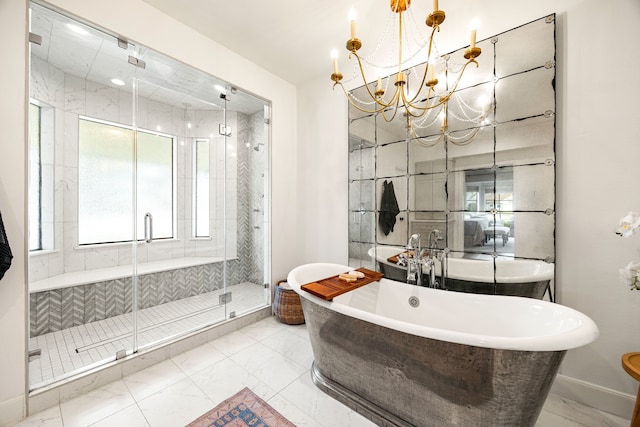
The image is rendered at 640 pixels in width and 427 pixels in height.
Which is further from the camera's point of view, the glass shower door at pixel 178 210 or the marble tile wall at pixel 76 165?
the glass shower door at pixel 178 210

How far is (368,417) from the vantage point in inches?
57.6

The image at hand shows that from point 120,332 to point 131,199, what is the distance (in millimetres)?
1343

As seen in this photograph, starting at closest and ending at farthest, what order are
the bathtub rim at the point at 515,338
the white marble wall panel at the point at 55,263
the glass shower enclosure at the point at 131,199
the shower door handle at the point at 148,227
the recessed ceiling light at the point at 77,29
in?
the bathtub rim at the point at 515,338
the recessed ceiling light at the point at 77,29
the glass shower enclosure at the point at 131,199
the white marble wall panel at the point at 55,263
the shower door handle at the point at 148,227

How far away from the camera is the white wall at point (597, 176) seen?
1438mm

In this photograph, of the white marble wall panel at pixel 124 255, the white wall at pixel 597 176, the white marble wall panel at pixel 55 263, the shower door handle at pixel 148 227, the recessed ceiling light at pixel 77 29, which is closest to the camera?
the white wall at pixel 597 176

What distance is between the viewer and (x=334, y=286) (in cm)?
184

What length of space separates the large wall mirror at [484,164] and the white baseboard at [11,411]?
269cm

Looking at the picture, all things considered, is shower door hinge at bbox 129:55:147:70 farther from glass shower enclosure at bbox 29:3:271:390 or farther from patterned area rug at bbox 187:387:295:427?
patterned area rug at bbox 187:387:295:427

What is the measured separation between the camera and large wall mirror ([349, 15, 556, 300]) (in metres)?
1.65

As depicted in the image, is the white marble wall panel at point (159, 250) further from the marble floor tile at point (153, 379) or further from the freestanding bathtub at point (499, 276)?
the freestanding bathtub at point (499, 276)

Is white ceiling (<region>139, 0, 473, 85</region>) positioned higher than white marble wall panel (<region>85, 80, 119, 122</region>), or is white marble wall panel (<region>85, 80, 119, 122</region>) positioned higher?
white ceiling (<region>139, 0, 473, 85</region>)

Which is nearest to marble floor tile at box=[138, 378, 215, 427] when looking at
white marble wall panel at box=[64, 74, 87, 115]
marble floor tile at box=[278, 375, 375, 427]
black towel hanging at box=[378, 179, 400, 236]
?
marble floor tile at box=[278, 375, 375, 427]

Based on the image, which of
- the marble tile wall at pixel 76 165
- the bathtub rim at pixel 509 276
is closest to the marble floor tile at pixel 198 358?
the marble tile wall at pixel 76 165

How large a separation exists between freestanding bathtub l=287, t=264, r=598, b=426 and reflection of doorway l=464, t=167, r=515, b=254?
421 mm
